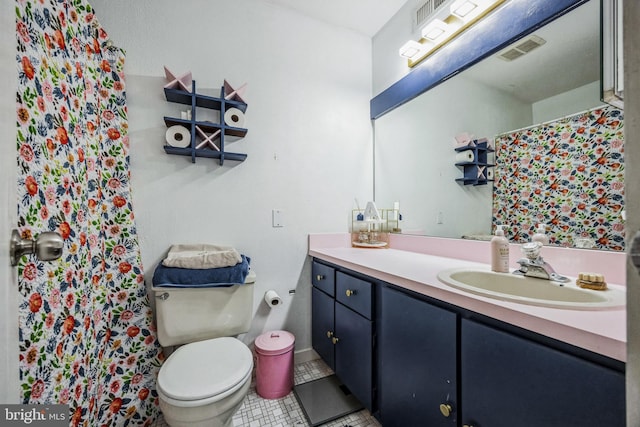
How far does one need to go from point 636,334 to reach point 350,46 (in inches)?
90.4

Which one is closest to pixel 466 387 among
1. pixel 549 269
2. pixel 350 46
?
pixel 549 269

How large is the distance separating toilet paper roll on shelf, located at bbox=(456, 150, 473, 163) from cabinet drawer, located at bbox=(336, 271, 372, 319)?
3.03ft

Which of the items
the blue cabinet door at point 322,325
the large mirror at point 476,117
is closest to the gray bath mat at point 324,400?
the blue cabinet door at point 322,325

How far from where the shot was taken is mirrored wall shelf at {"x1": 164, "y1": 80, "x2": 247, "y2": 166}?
145 centimetres

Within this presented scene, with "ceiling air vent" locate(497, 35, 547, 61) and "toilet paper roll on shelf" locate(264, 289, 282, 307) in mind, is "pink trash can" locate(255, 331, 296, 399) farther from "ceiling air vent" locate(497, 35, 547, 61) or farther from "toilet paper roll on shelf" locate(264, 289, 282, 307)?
"ceiling air vent" locate(497, 35, 547, 61)

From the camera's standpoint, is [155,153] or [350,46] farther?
[350,46]

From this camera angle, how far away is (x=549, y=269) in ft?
3.09

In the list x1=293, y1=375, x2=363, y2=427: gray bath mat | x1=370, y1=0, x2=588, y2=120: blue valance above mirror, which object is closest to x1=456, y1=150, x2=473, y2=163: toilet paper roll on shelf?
x1=370, y1=0, x2=588, y2=120: blue valance above mirror

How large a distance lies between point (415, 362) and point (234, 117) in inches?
62.2

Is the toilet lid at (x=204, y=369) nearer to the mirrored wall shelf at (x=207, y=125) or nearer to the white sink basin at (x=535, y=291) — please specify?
the white sink basin at (x=535, y=291)

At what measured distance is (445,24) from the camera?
4.82 feet

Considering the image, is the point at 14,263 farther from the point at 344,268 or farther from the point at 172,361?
the point at 344,268

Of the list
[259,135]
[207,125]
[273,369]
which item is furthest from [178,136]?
[273,369]

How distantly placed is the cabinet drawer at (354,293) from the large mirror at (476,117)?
690mm
